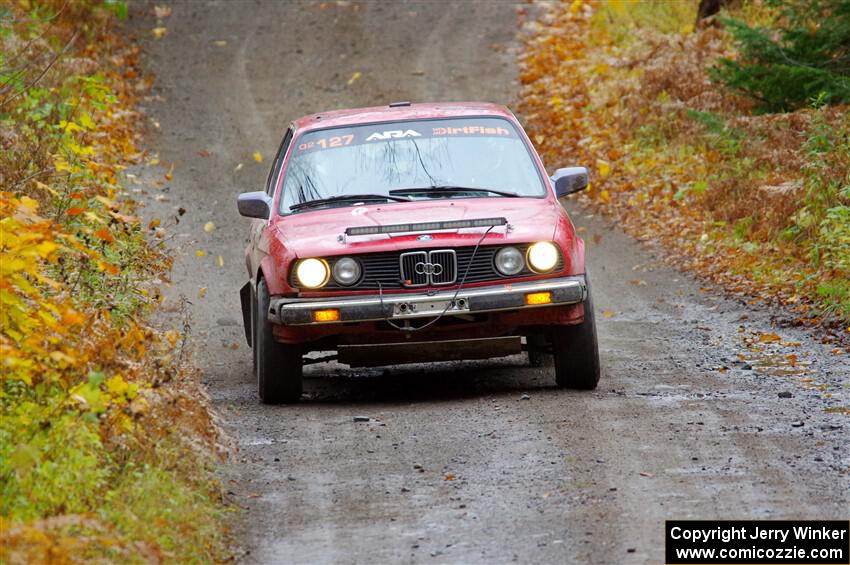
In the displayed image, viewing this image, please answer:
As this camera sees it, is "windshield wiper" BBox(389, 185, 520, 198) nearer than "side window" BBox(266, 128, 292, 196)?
Yes

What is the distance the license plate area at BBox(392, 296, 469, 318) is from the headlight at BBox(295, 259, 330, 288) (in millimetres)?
490

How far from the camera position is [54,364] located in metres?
6.26

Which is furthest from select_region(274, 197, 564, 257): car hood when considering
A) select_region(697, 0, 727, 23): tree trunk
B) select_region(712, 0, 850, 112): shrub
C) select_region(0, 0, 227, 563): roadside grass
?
select_region(697, 0, 727, 23): tree trunk

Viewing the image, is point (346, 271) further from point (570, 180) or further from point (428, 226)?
point (570, 180)

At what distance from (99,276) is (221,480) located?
3425 mm

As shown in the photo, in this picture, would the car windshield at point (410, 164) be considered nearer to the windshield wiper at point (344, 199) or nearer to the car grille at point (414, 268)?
the windshield wiper at point (344, 199)

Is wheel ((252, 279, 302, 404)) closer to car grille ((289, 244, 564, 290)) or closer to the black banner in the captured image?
car grille ((289, 244, 564, 290))

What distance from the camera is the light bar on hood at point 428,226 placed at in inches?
327

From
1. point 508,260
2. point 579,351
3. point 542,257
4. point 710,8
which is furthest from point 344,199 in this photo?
point 710,8

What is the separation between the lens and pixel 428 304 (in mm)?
8188

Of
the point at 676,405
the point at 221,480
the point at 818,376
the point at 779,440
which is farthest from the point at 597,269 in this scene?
the point at 221,480

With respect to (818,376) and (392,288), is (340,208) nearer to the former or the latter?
(392,288)

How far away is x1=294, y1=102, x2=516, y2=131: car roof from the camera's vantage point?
9836mm

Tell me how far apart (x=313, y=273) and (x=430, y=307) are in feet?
2.47
